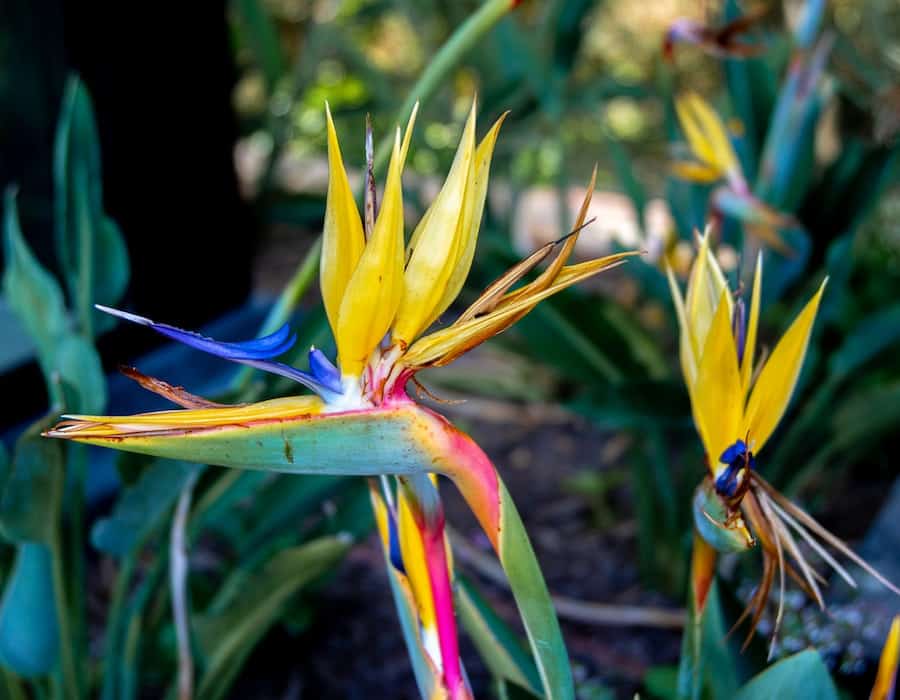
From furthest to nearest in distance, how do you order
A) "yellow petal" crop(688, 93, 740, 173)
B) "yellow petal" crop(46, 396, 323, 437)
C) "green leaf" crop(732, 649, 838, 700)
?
1. "yellow petal" crop(688, 93, 740, 173)
2. "green leaf" crop(732, 649, 838, 700)
3. "yellow petal" crop(46, 396, 323, 437)

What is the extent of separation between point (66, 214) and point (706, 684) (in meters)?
0.62

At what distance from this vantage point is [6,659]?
2.23 feet

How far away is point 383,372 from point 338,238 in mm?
54

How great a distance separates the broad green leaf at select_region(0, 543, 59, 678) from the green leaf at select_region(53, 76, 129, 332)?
219 millimetres

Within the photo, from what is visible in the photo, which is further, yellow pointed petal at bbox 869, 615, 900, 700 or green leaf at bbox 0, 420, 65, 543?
A: green leaf at bbox 0, 420, 65, 543

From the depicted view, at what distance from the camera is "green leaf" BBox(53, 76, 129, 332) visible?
820 millimetres

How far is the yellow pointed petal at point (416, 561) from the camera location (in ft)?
1.35

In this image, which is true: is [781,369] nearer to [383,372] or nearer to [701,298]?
[701,298]

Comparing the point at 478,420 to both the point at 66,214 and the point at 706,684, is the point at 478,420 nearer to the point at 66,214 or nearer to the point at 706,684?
the point at 66,214

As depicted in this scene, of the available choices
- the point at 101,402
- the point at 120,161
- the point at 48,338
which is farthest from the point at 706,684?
the point at 120,161

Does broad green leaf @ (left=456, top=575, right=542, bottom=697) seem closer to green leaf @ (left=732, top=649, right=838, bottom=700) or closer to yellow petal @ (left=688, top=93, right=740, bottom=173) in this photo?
green leaf @ (left=732, top=649, right=838, bottom=700)

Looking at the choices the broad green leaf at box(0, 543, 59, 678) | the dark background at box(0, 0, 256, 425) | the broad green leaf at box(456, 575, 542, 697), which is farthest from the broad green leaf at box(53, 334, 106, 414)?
the dark background at box(0, 0, 256, 425)

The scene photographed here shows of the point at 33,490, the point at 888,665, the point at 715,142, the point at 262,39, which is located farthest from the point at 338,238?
the point at 262,39

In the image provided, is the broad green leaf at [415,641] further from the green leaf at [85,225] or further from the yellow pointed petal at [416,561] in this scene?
Answer: the green leaf at [85,225]
